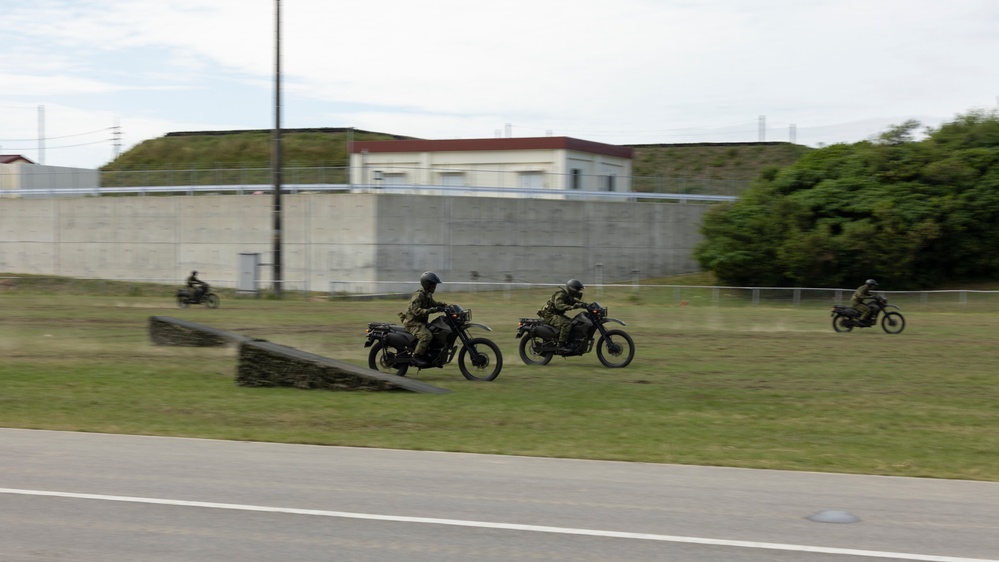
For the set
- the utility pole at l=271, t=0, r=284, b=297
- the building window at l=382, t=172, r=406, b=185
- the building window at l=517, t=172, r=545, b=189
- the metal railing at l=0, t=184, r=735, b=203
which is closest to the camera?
the utility pole at l=271, t=0, r=284, b=297

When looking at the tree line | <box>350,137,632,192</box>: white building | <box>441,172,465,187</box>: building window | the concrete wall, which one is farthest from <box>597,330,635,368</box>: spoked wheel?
<box>441,172,465,187</box>: building window

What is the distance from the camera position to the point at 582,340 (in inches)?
717

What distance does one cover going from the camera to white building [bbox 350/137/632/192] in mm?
52375

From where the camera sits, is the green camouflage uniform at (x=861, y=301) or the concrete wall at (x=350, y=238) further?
the concrete wall at (x=350, y=238)

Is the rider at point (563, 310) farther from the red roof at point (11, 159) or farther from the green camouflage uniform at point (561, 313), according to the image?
the red roof at point (11, 159)

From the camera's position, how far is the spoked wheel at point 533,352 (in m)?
18.5

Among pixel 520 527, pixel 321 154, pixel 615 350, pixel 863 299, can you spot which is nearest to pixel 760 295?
pixel 863 299

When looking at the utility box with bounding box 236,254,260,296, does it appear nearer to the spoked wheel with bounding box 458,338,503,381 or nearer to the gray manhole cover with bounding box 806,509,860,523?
the spoked wheel with bounding box 458,338,503,381

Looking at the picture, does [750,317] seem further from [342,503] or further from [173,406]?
[342,503]

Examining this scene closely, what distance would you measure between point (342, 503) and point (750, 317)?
28.1m

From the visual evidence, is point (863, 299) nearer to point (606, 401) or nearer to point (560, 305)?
point (560, 305)

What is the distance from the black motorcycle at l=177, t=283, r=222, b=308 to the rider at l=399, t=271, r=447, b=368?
69.9 feet

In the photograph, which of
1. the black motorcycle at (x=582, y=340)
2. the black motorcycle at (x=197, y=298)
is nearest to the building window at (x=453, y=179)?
the black motorcycle at (x=197, y=298)

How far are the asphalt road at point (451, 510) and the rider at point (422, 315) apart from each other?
5.96 m
